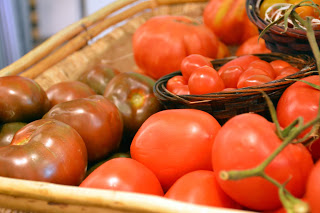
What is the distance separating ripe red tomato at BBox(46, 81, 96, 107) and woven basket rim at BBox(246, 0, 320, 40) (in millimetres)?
450

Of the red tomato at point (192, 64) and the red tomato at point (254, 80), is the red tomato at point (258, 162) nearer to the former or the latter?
the red tomato at point (254, 80)

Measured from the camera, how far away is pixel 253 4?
3.00ft

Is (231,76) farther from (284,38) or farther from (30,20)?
(30,20)

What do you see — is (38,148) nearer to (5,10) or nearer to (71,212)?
(71,212)

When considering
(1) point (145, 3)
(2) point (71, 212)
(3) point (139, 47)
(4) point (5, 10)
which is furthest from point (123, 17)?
(4) point (5, 10)

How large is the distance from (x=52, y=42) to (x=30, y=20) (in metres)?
1.87

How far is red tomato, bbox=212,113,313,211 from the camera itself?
0.45 meters

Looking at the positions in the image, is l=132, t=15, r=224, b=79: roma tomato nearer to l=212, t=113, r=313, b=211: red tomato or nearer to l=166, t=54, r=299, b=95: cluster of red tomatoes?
l=166, t=54, r=299, b=95: cluster of red tomatoes

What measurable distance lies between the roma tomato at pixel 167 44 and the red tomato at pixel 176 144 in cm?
46

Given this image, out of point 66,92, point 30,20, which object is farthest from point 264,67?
point 30,20

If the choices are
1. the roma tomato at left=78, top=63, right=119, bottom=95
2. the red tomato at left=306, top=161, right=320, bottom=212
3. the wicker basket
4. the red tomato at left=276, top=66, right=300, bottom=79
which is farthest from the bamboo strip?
the red tomato at left=306, top=161, right=320, bottom=212

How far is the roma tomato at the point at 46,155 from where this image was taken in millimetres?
556

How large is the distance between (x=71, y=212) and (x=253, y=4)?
697 millimetres

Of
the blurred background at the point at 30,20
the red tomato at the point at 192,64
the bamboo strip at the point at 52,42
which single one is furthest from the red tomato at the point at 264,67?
the blurred background at the point at 30,20
